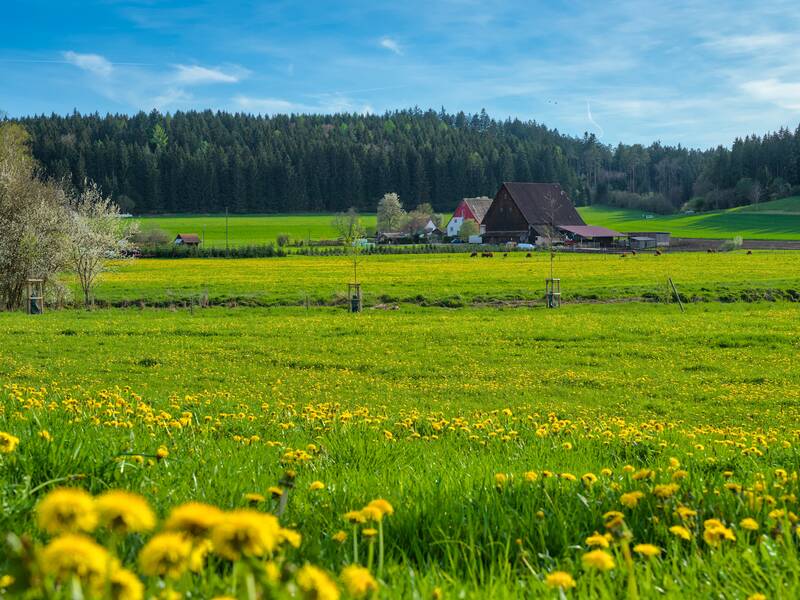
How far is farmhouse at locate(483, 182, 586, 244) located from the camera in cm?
12549

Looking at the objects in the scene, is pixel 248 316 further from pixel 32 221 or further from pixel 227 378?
pixel 227 378

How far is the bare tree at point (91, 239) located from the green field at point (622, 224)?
7068 centimetres

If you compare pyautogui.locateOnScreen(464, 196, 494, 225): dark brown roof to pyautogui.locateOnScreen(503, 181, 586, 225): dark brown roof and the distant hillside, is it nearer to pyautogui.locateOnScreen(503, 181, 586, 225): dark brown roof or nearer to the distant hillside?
pyautogui.locateOnScreen(503, 181, 586, 225): dark brown roof

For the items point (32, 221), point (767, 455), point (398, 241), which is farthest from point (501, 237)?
point (767, 455)

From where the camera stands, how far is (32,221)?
3909 cm

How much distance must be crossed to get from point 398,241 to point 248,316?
10245 centimetres

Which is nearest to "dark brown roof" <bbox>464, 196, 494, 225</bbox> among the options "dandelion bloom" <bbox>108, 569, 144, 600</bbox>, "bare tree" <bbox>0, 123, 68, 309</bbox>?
"bare tree" <bbox>0, 123, 68, 309</bbox>

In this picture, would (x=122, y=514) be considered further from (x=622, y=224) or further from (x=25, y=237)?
(x=622, y=224)

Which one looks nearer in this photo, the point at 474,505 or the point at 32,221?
the point at 474,505

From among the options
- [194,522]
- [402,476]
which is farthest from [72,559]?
[402,476]

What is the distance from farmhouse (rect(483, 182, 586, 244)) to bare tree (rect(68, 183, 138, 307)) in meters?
85.4

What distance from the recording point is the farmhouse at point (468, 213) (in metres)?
143

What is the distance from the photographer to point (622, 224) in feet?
515

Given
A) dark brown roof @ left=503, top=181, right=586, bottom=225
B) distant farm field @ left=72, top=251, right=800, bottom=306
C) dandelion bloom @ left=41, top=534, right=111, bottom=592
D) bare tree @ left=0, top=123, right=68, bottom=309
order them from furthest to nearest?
dark brown roof @ left=503, top=181, right=586, bottom=225
distant farm field @ left=72, top=251, right=800, bottom=306
bare tree @ left=0, top=123, right=68, bottom=309
dandelion bloom @ left=41, top=534, right=111, bottom=592
